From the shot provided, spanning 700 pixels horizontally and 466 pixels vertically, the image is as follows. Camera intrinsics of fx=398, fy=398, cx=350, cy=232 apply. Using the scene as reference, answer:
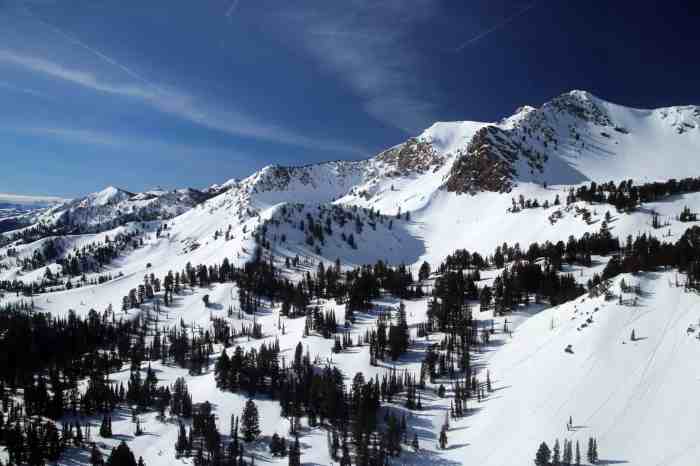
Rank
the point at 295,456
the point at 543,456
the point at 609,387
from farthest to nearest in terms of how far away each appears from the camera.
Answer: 1. the point at 295,456
2. the point at 609,387
3. the point at 543,456

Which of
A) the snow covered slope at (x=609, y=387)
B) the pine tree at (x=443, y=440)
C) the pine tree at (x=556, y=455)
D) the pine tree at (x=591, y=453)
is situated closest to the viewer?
the pine tree at (x=591, y=453)

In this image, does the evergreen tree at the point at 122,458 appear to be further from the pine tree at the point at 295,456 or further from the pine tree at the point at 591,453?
the pine tree at the point at 591,453

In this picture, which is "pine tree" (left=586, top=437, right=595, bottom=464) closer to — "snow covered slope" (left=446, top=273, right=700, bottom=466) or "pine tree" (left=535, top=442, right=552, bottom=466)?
"snow covered slope" (left=446, top=273, right=700, bottom=466)

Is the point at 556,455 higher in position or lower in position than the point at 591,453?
lower

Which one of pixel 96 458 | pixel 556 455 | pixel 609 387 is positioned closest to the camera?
pixel 556 455

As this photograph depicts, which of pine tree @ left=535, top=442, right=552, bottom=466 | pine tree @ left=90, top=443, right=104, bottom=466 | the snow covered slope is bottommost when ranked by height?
pine tree @ left=90, top=443, right=104, bottom=466

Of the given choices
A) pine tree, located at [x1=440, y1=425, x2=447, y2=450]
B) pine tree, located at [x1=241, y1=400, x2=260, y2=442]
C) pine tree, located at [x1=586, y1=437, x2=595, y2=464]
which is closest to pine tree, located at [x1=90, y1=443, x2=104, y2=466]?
pine tree, located at [x1=241, y1=400, x2=260, y2=442]

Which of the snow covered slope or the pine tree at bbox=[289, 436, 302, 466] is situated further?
the pine tree at bbox=[289, 436, 302, 466]

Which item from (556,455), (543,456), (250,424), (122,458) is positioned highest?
(556,455)

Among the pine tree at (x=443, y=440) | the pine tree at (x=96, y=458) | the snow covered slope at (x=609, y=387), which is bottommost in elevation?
the pine tree at (x=96, y=458)

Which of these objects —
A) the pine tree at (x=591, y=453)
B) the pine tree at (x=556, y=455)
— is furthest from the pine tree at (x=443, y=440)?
the pine tree at (x=591, y=453)

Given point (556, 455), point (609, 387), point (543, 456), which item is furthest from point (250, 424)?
point (609, 387)

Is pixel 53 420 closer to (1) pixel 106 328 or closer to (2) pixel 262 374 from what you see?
(2) pixel 262 374

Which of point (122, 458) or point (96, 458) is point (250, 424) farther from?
point (96, 458)
